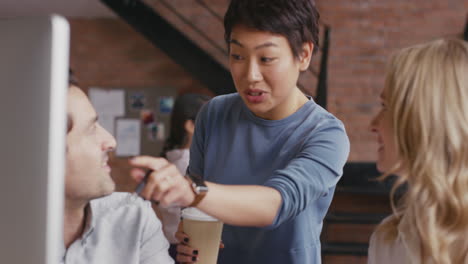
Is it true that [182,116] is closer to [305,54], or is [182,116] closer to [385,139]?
[305,54]

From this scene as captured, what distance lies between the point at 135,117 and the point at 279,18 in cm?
414

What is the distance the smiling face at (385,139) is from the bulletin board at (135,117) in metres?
4.07

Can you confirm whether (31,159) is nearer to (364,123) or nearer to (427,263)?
(427,263)

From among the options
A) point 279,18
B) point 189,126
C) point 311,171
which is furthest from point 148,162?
point 189,126

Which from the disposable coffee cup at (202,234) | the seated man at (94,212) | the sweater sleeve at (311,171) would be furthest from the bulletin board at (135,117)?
the disposable coffee cup at (202,234)

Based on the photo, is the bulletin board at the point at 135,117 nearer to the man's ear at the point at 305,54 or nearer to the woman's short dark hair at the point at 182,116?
the woman's short dark hair at the point at 182,116

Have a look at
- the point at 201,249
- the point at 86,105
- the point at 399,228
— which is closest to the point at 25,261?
the point at 201,249

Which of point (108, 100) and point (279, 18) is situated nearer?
point (279, 18)

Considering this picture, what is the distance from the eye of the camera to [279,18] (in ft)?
3.51

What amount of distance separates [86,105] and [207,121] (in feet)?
1.05

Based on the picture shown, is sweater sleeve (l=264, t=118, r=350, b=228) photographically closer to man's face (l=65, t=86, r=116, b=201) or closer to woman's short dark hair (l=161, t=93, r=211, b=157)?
man's face (l=65, t=86, r=116, b=201)

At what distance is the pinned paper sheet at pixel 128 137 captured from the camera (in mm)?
5051

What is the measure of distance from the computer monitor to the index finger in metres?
0.17

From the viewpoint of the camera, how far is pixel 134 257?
43.9 inches
